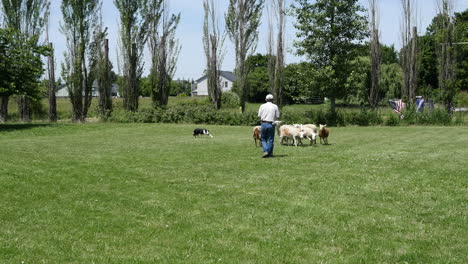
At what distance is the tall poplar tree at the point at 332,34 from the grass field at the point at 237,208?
16.8 metres

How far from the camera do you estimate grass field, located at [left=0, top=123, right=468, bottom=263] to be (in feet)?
20.0

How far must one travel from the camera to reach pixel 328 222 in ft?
24.2

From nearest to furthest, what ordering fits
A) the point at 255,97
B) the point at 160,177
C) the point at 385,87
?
1. the point at 160,177
2. the point at 385,87
3. the point at 255,97

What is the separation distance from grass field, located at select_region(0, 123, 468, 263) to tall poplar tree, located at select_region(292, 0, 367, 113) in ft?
55.2

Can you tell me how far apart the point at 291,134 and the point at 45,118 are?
2638cm

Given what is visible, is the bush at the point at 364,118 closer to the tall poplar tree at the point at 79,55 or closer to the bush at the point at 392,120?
the bush at the point at 392,120

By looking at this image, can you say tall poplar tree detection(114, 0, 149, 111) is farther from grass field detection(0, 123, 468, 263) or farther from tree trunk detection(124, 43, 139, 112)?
grass field detection(0, 123, 468, 263)

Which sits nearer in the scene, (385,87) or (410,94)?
(410,94)

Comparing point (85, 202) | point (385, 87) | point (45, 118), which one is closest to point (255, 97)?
point (385, 87)

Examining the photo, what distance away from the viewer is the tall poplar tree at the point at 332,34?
30.8 meters

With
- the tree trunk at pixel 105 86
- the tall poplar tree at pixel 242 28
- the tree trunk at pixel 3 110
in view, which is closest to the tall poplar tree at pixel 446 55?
the tall poplar tree at pixel 242 28

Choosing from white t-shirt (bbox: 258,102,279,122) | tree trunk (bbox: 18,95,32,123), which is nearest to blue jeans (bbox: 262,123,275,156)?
white t-shirt (bbox: 258,102,279,122)

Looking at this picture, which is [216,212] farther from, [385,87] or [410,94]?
[385,87]

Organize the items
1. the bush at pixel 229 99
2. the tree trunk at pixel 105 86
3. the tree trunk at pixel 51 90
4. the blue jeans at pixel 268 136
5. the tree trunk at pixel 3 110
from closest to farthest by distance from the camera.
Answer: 1. the blue jeans at pixel 268 136
2. the tree trunk at pixel 3 110
3. the tree trunk at pixel 51 90
4. the tree trunk at pixel 105 86
5. the bush at pixel 229 99
